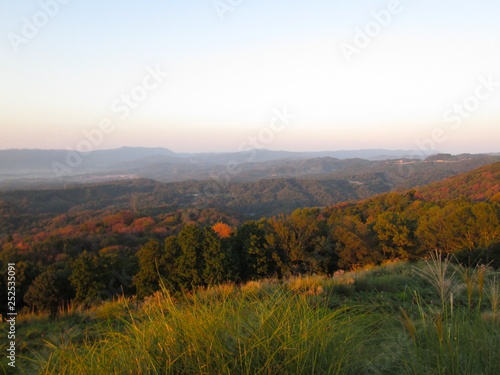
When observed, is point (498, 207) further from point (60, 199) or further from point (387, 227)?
point (60, 199)

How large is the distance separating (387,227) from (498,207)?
655 centimetres

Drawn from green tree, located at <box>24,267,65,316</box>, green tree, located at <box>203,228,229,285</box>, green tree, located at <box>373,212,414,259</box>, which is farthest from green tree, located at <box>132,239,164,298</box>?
green tree, located at <box>373,212,414,259</box>

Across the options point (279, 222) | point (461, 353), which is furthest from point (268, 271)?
point (461, 353)

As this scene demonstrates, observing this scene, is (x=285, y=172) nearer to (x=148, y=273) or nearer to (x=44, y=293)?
(x=148, y=273)

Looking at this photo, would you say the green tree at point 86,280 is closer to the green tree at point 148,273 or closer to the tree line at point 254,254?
the tree line at point 254,254

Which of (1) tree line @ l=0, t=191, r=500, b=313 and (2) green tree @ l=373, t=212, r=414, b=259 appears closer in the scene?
(1) tree line @ l=0, t=191, r=500, b=313

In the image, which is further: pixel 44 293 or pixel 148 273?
pixel 148 273

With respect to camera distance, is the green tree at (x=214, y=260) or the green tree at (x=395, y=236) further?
the green tree at (x=395, y=236)

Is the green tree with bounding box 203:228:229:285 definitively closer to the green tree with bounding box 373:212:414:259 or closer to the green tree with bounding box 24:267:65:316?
the green tree with bounding box 24:267:65:316

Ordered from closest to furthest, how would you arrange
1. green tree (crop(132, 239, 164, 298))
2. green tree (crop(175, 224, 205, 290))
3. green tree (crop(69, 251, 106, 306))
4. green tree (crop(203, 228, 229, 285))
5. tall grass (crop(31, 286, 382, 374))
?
Result: tall grass (crop(31, 286, 382, 374)) < green tree (crop(69, 251, 106, 306)) < green tree (crop(132, 239, 164, 298)) < green tree (crop(203, 228, 229, 285)) < green tree (crop(175, 224, 205, 290))

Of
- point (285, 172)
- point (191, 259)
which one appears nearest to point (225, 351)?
point (191, 259)

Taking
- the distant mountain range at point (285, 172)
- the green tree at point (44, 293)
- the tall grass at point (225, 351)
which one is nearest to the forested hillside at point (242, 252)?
the green tree at point (44, 293)

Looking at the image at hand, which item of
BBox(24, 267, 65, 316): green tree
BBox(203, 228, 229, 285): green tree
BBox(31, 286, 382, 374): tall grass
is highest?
BBox(31, 286, 382, 374): tall grass

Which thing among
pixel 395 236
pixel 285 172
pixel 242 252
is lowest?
pixel 285 172
